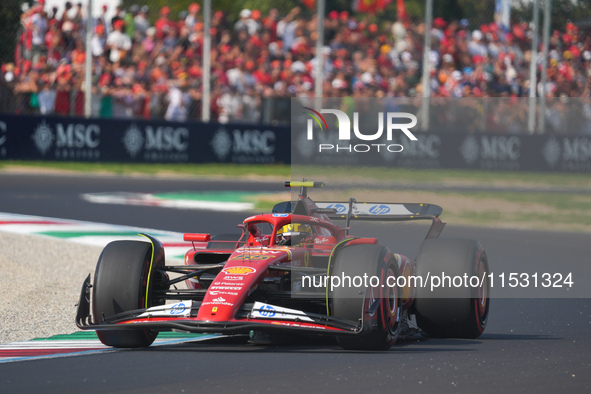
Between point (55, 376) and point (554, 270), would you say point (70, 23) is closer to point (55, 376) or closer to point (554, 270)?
point (554, 270)

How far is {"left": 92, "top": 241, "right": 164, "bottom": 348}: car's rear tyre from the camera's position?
5969mm

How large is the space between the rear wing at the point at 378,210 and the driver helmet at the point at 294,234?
0.83 ft

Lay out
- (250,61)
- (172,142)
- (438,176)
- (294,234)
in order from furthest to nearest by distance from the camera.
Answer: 1. (250,61)
2. (172,142)
3. (438,176)
4. (294,234)

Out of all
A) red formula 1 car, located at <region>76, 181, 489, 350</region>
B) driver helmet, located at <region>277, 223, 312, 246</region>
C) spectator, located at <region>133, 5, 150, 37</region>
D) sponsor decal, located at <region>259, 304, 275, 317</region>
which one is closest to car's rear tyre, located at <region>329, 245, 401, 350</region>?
red formula 1 car, located at <region>76, 181, 489, 350</region>

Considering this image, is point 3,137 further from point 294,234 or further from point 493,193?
point 294,234

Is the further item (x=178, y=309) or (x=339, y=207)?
(x=339, y=207)

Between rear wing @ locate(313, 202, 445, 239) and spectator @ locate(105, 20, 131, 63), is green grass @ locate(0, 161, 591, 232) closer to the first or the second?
rear wing @ locate(313, 202, 445, 239)

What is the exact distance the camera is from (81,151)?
21016mm

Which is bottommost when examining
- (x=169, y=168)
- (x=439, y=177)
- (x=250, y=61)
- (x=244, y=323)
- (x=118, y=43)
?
(x=169, y=168)

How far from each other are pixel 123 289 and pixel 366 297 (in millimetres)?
1392

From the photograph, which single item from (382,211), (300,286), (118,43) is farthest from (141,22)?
(300,286)

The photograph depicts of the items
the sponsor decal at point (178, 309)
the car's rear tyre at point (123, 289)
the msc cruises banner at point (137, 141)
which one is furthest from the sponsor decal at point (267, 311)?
the msc cruises banner at point (137, 141)

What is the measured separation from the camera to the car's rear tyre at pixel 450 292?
637cm

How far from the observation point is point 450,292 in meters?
6.39
